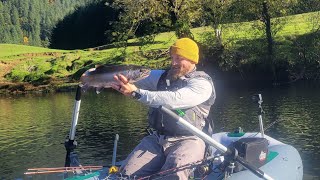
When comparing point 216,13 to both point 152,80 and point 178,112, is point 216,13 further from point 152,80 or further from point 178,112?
point 178,112

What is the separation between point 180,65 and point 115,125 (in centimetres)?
1220

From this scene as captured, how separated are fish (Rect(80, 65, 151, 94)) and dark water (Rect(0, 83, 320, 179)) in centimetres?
606

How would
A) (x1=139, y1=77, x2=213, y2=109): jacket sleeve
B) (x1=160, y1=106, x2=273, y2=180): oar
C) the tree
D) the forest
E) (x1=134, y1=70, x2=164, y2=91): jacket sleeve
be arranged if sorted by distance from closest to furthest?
(x1=160, y1=106, x2=273, y2=180): oar
(x1=139, y1=77, x2=213, y2=109): jacket sleeve
(x1=134, y1=70, x2=164, y2=91): jacket sleeve
the forest
the tree

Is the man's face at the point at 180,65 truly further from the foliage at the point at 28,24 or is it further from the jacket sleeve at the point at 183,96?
the foliage at the point at 28,24

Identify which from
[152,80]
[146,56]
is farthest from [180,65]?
[146,56]

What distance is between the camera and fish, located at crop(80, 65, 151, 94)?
5.86m

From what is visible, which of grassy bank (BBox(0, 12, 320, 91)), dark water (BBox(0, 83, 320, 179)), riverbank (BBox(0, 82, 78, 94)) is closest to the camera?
dark water (BBox(0, 83, 320, 179))

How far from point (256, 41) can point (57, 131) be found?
1954cm

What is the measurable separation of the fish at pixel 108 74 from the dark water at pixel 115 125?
606cm

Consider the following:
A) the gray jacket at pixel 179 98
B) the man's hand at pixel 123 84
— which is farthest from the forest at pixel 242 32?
the man's hand at pixel 123 84

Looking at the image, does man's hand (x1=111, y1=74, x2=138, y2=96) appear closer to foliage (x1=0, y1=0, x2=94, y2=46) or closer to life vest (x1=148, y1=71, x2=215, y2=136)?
life vest (x1=148, y1=71, x2=215, y2=136)

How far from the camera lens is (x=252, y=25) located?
112 ft

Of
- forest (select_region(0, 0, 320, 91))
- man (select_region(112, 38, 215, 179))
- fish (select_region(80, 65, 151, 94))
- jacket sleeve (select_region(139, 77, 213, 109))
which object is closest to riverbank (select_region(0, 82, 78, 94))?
forest (select_region(0, 0, 320, 91))

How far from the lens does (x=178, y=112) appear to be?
6.21 m
